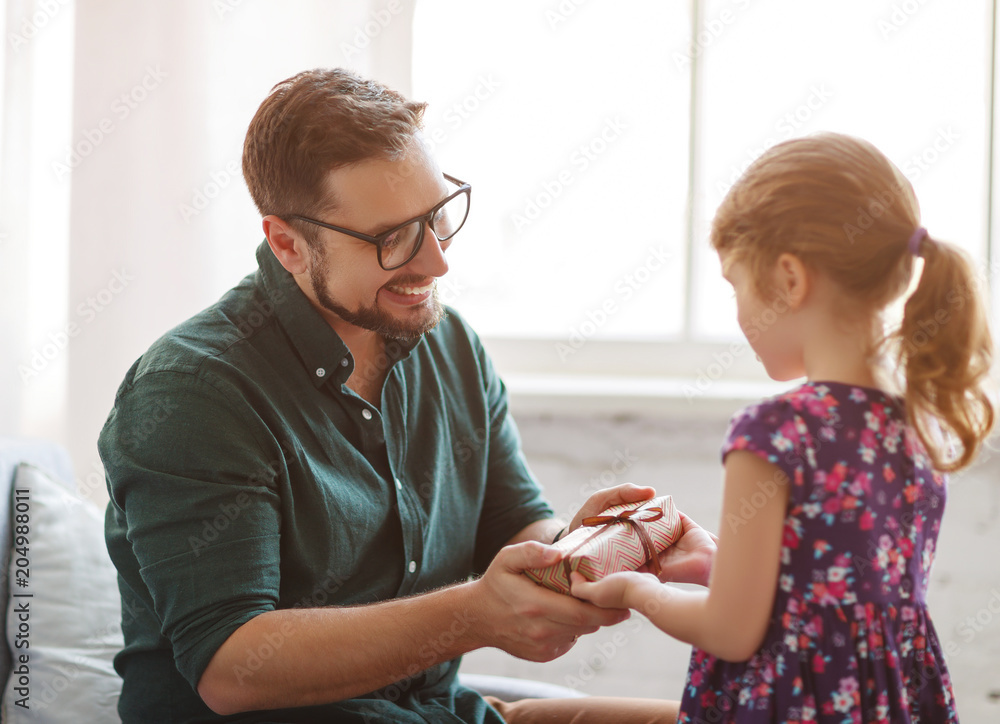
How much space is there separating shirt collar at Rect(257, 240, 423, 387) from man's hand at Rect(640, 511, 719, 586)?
0.53 meters

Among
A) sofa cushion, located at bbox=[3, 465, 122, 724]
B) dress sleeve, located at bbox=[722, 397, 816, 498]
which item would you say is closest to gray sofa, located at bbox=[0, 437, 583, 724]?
sofa cushion, located at bbox=[3, 465, 122, 724]

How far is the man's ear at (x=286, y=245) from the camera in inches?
54.6

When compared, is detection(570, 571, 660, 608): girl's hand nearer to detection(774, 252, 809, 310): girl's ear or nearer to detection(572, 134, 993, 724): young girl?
detection(572, 134, 993, 724): young girl

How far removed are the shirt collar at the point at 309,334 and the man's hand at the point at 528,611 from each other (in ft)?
1.27

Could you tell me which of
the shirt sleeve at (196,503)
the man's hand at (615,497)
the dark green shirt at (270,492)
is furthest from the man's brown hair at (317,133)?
the man's hand at (615,497)

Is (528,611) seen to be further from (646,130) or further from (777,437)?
(646,130)

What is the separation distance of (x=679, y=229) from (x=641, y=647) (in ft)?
3.59

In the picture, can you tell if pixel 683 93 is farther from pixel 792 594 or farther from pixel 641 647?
pixel 792 594

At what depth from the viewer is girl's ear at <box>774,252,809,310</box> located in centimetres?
93

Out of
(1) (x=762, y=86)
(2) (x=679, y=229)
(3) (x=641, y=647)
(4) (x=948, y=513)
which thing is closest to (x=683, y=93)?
(1) (x=762, y=86)

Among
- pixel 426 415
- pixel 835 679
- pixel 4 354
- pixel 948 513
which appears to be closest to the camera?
pixel 835 679

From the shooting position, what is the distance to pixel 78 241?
210 centimetres

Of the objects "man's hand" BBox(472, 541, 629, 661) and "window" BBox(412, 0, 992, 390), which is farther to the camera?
"window" BBox(412, 0, 992, 390)

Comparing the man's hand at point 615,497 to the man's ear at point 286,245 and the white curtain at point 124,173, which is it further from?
the white curtain at point 124,173
